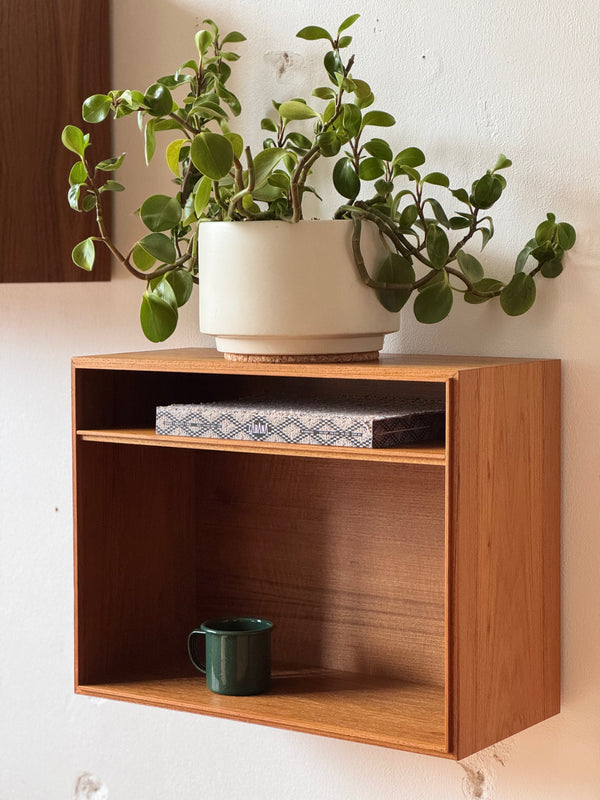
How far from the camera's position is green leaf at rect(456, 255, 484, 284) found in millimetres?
1191

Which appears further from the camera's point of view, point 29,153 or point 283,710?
point 29,153

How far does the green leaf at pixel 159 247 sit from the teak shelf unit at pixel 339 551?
0.11m

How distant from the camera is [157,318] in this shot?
125 centimetres

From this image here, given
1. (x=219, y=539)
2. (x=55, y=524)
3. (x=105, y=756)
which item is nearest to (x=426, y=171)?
(x=219, y=539)

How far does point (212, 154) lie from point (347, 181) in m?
0.17

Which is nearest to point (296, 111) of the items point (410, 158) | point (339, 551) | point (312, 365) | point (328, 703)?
point (410, 158)

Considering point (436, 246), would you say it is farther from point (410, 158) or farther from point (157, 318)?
point (157, 318)

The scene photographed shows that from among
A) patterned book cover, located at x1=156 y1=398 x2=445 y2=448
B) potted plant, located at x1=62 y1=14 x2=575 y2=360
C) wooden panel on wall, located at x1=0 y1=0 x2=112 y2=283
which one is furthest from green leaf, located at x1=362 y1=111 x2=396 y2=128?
Result: wooden panel on wall, located at x1=0 y1=0 x2=112 y2=283

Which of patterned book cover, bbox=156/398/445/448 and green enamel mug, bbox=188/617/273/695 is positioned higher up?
patterned book cover, bbox=156/398/445/448

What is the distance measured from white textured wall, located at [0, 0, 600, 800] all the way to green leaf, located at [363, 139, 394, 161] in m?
0.10

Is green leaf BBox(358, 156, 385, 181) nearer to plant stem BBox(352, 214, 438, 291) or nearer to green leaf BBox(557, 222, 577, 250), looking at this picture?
plant stem BBox(352, 214, 438, 291)

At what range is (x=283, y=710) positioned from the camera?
3.98 feet

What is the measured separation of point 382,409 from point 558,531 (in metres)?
0.26

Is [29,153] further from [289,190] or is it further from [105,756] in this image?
[105,756]
